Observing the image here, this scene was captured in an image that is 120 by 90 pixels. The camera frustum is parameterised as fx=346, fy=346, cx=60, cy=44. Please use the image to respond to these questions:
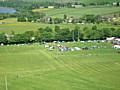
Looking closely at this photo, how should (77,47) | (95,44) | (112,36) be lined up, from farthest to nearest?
(112,36) → (95,44) → (77,47)

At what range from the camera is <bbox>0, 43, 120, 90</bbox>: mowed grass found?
37.8 meters

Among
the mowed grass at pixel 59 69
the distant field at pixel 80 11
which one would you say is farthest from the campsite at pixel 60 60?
the distant field at pixel 80 11

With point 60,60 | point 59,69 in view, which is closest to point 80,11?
point 60,60

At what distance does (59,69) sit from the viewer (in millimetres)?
45219

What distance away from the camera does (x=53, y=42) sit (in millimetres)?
66875

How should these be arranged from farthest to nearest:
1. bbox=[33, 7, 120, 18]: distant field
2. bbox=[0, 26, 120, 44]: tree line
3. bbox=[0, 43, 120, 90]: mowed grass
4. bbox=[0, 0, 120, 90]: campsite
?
bbox=[33, 7, 120, 18]: distant field < bbox=[0, 26, 120, 44]: tree line < bbox=[0, 0, 120, 90]: campsite < bbox=[0, 43, 120, 90]: mowed grass

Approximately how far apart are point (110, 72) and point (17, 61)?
1419 cm

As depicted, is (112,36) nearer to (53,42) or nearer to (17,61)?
(53,42)

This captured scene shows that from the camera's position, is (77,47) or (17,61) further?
(77,47)

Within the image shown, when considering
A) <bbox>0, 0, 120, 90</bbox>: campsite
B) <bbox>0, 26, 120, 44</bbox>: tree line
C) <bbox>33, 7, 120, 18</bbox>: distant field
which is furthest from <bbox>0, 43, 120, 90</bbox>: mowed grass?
<bbox>33, 7, 120, 18</bbox>: distant field

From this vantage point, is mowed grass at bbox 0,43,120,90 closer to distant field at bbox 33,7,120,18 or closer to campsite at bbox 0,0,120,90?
campsite at bbox 0,0,120,90

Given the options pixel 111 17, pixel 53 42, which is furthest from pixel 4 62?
pixel 111 17

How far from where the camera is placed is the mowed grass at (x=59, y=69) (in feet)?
124

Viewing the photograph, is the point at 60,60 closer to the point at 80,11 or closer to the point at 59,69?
the point at 59,69
